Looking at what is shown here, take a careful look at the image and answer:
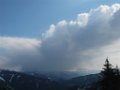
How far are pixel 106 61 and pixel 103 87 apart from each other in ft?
11.3

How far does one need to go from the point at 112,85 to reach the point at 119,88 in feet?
5.66

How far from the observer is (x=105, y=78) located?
39.8 metres

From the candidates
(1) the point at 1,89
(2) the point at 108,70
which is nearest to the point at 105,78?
(2) the point at 108,70

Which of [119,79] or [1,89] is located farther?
[1,89]

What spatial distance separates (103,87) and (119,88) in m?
2.30

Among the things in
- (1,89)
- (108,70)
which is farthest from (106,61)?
(1,89)

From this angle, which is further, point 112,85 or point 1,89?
point 1,89

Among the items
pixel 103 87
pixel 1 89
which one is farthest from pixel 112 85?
pixel 1 89

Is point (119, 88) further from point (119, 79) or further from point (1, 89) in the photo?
point (1, 89)

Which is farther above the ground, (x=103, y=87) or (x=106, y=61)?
(x=106, y=61)

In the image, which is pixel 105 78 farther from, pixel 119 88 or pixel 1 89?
pixel 1 89

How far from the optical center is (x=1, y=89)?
396 ft

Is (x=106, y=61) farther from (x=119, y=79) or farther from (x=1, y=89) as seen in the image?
(x=1, y=89)

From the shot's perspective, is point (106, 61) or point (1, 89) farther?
point (1, 89)
